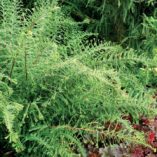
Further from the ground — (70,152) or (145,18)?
(145,18)

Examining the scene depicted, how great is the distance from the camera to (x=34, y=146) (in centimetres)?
299

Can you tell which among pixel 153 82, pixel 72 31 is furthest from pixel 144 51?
pixel 72 31

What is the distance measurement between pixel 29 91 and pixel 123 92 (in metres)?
0.60

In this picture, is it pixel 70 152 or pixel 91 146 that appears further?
pixel 91 146

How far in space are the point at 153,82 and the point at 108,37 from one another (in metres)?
0.75

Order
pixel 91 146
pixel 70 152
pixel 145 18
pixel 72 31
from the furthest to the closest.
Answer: pixel 145 18
pixel 72 31
pixel 91 146
pixel 70 152

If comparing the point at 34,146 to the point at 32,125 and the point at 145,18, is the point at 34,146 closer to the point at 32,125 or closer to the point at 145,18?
the point at 32,125

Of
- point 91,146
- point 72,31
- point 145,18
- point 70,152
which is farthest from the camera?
point 145,18

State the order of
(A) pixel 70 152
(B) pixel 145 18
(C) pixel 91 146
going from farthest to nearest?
(B) pixel 145 18 → (C) pixel 91 146 → (A) pixel 70 152

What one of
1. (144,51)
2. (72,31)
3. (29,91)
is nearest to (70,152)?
(29,91)

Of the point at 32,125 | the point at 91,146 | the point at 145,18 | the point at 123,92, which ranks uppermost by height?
the point at 145,18

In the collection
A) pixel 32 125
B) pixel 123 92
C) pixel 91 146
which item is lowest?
pixel 91 146

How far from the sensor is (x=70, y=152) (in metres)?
2.90

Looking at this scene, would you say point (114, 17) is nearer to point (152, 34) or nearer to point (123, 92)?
point (152, 34)
